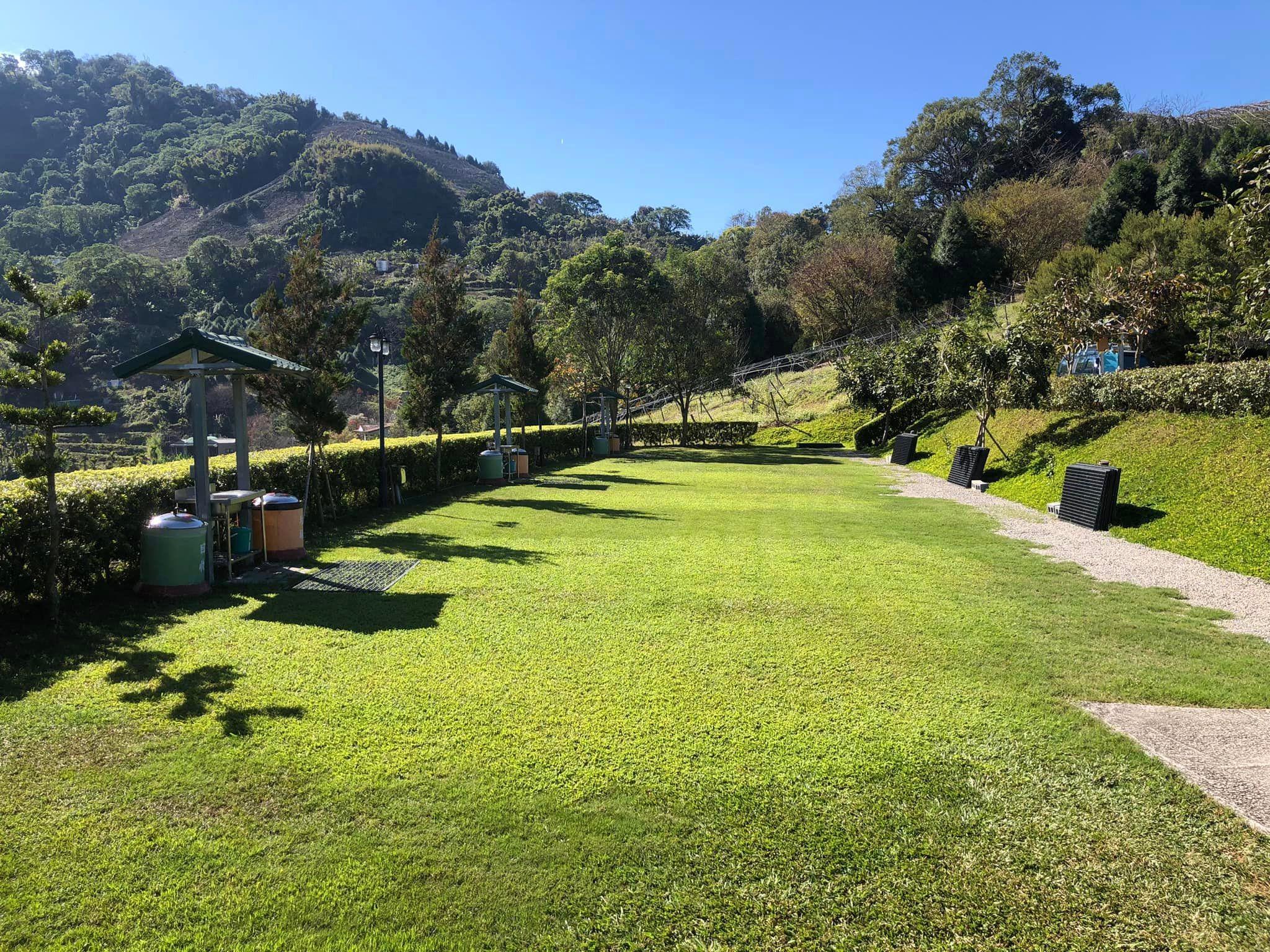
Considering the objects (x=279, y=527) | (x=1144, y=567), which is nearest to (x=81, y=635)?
(x=279, y=527)

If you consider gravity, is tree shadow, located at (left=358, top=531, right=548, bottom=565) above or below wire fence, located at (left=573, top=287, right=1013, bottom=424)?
below

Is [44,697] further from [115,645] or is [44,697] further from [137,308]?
[137,308]

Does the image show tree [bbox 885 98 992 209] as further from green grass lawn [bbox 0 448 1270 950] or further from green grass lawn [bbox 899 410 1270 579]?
green grass lawn [bbox 0 448 1270 950]

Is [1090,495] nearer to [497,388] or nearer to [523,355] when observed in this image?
[497,388]

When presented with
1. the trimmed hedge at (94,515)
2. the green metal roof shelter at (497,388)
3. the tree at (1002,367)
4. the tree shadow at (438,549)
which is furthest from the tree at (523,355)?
the tree shadow at (438,549)

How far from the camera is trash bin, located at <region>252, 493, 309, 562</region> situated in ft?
25.0

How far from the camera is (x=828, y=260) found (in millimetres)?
45375

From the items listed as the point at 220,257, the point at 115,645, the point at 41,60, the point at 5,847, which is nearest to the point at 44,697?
the point at 115,645

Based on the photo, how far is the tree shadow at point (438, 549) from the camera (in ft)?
25.9

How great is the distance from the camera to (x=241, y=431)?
24.7ft

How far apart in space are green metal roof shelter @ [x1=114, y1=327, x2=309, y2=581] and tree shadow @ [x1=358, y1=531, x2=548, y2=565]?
191 cm

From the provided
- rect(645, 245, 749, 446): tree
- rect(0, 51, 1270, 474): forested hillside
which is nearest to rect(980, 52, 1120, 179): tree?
rect(0, 51, 1270, 474): forested hillside

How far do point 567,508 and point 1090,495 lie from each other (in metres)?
8.22

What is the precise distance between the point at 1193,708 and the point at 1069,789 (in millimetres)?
1567
